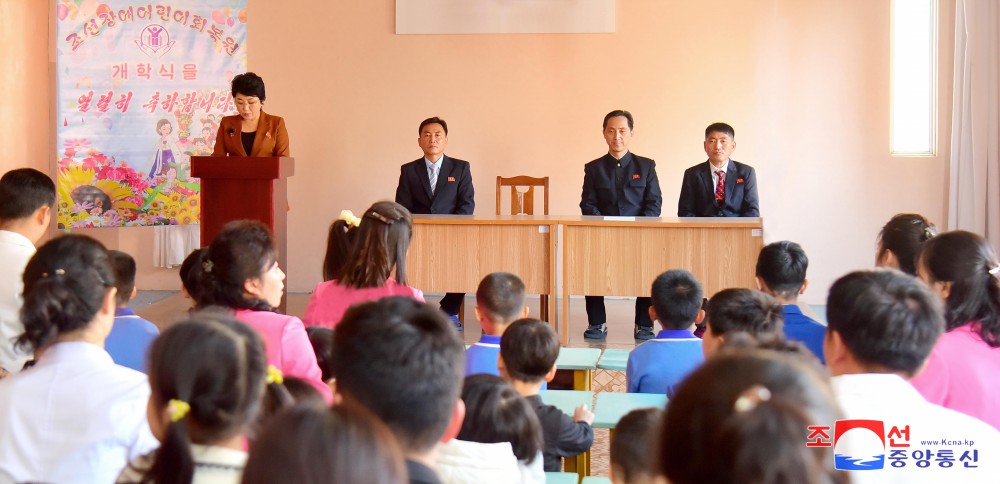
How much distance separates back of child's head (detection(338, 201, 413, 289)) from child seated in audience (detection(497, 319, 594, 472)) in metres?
0.75

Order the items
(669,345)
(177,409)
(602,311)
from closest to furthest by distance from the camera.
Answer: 1. (177,409)
2. (669,345)
3. (602,311)

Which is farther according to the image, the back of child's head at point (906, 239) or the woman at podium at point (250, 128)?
the woman at podium at point (250, 128)

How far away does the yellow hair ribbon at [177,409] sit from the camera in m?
1.14

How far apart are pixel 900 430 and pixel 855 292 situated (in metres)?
0.22

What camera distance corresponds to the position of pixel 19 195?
297cm

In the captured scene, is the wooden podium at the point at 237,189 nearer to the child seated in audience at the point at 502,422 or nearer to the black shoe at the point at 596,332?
the black shoe at the point at 596,332

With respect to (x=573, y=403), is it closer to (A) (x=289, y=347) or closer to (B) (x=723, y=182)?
(A) (x=289, y=347)

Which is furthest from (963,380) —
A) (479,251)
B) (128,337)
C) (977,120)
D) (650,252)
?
(977,120)

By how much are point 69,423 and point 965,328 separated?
5.87 feet

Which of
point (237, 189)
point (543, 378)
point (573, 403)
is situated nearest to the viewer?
point (543, 378)

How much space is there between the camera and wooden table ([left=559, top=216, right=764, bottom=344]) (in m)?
5.07

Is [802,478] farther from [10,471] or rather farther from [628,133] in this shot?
[628,133]

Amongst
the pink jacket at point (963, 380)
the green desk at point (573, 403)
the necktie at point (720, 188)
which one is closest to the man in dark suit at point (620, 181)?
the necktie at point (720, 188)

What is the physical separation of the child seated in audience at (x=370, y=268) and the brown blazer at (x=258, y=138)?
2.21m
